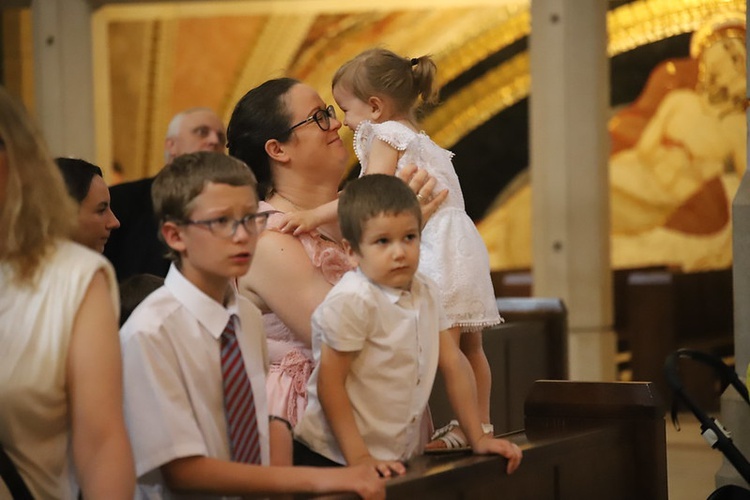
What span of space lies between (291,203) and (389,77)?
612mm

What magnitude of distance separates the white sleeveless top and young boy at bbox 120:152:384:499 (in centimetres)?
17

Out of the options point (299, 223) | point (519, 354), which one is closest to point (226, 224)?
point (299, 223)

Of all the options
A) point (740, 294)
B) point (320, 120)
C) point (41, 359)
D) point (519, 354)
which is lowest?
point (519, 354)

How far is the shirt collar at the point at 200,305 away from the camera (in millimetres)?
3076

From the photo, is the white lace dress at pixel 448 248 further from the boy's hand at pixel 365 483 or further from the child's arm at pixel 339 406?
the boy's hand at pixel 365 483

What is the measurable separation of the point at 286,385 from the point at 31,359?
42.2 inches

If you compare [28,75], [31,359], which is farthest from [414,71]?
[28,75]

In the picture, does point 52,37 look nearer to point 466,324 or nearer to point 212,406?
point 466,324

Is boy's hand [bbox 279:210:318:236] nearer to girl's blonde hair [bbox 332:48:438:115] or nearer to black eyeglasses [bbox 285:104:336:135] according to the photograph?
black eyeglasses [bbox 285:104:336:135]

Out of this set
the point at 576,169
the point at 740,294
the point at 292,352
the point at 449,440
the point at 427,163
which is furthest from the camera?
the point at 576,169

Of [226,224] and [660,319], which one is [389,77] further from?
[660,319]

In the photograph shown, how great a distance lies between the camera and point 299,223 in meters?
3.90

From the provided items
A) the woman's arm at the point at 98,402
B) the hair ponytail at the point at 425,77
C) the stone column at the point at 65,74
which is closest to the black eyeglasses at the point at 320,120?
the hair ponytail at the point at 425,77

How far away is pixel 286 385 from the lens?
12.4 ft
